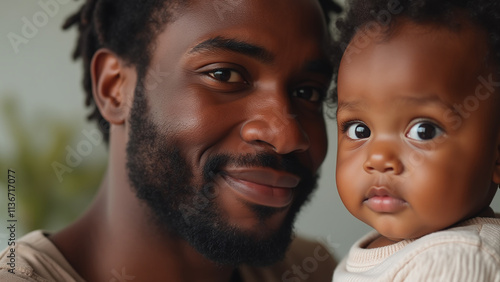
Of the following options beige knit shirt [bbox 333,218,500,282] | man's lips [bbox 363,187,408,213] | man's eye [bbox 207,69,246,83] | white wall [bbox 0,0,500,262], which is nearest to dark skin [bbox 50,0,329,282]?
man's eye [bbox 207,69,246,83]

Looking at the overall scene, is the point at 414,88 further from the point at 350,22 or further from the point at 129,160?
the point at 129,160

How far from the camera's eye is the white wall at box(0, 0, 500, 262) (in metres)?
2.68

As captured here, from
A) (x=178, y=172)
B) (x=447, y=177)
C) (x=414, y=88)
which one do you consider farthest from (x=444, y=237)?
(x=178, y=172)

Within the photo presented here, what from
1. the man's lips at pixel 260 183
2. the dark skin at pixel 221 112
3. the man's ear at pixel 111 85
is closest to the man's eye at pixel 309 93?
the dark skin at pixel 221 112

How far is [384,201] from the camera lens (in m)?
1.26

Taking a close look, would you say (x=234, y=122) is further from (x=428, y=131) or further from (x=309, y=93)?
(x=428, y=131)

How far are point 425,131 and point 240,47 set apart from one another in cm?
62

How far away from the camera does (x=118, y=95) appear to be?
1901mm

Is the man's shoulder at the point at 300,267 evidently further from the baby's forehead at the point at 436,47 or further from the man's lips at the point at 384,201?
the baby's forehead at the point at 436,47

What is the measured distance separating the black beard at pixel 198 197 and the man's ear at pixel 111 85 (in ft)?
0.28

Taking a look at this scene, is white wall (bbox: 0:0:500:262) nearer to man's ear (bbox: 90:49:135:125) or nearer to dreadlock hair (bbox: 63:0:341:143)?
dreadlock hair (bbox: 63:0:341:143)

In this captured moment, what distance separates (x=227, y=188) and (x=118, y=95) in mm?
527

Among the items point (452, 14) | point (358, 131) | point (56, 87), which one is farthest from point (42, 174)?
point (452, 14)

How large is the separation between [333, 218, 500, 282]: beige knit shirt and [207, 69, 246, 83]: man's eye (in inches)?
27.0
